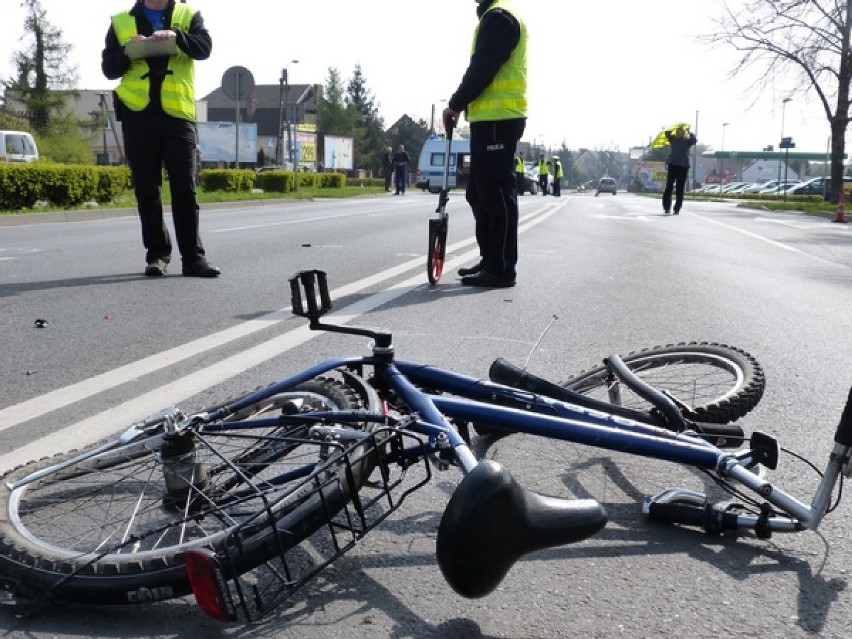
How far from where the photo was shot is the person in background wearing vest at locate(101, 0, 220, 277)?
6.84m

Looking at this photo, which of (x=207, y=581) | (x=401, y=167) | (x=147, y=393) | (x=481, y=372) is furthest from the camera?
(x=401, y=167)

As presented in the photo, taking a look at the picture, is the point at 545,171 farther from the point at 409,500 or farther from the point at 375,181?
the point at 409,500

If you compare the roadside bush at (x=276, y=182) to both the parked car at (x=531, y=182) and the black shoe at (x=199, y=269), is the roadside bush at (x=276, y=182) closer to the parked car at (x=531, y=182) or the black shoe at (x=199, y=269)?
the parked car at (x=531, y=182)

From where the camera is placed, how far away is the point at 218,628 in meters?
1.89

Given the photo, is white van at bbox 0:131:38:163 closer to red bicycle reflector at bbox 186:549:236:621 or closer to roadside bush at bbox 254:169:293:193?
roadside bush at bbox 254:169:293:193

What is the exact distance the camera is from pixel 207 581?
1.77 meters

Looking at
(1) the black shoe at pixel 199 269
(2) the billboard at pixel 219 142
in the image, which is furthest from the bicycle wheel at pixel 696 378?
(2) the billboard at pixel 219 142

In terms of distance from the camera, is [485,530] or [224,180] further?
[224,180]

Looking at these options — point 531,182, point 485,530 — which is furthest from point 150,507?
point 531,182

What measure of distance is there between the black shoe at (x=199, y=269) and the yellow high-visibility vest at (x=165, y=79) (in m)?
1.06

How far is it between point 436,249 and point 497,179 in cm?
69

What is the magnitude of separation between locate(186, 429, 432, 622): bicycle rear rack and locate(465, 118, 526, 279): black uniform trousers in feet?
15.2

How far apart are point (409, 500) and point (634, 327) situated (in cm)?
308

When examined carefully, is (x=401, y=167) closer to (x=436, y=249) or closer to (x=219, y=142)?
(x=219, y=142)
